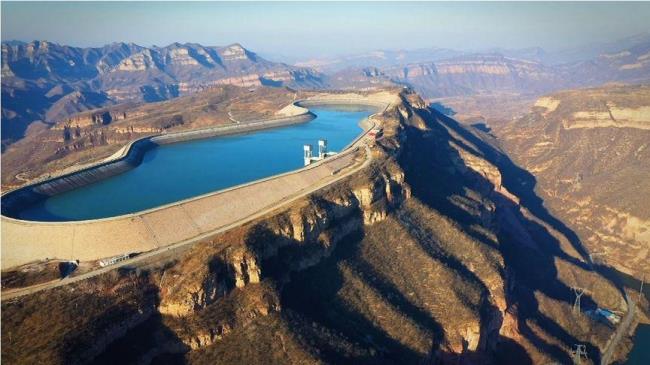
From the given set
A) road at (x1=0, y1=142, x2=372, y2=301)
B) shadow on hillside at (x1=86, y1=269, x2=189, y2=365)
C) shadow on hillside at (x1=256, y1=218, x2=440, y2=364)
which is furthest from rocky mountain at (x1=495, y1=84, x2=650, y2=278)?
shadow on hillside at (x1=86, y1=269, x2=189, y2=365)

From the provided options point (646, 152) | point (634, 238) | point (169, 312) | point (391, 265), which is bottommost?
point (634, 238)

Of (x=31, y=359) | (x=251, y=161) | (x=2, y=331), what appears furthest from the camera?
(x=251, y=161)

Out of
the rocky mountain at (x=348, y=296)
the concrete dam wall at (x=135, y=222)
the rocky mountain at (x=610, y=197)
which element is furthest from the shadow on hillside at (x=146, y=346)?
the rocky mountain at (x=610, y=197)

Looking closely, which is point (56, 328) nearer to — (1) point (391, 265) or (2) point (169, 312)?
(2) point (169, 312)

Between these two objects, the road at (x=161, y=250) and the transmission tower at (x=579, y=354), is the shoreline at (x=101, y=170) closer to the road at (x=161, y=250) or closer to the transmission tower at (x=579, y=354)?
the road at (x=161, y=250)

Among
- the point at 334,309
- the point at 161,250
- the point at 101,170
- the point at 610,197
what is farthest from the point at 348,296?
the point at 610,197

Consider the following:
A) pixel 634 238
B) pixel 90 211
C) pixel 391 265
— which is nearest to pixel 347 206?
pixel 391 265

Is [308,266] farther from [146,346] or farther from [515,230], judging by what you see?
[515,230]
